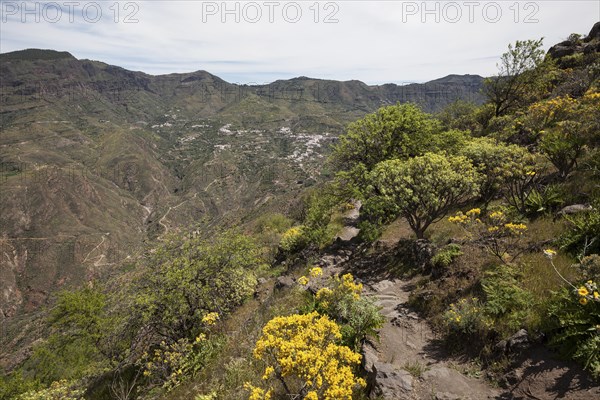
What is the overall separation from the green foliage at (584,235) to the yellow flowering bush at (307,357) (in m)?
7.65

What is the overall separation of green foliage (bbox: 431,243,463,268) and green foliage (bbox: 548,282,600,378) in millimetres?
4679

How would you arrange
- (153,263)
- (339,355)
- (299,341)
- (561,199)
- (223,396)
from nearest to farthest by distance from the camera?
(299,341) → (339,355) → (223,396) → (561,199) → (153,263)

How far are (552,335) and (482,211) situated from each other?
39.7ft

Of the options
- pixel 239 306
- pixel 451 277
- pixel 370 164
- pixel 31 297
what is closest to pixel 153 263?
pixel 239 306

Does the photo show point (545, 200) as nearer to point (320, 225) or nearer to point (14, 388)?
point (320, 225)

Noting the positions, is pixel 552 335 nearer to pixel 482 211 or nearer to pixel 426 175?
pixel 426 175

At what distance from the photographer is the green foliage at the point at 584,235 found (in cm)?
841

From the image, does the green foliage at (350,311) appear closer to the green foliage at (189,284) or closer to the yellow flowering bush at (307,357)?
the yellow flowering bush at (307,357)

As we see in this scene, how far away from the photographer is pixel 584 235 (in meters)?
8.89

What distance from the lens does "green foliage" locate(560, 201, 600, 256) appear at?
8.41 m

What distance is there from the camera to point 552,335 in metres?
6.71

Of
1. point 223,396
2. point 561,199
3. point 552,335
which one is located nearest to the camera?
point 552,335

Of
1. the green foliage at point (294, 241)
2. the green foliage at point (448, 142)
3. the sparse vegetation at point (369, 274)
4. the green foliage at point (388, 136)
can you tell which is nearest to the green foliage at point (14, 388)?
the sparse vegetation at point (369, 274)

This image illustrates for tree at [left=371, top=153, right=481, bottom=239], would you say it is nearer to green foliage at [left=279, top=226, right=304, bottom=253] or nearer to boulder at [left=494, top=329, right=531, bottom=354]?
boulder at [left=494, top=329, right=531, bottom=354]
